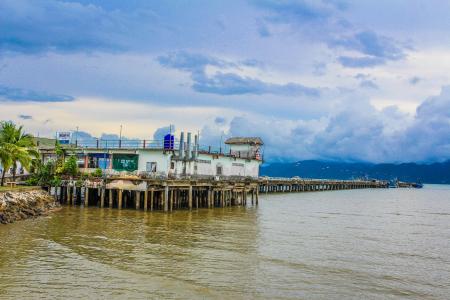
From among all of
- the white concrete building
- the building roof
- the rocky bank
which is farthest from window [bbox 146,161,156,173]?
the building roof

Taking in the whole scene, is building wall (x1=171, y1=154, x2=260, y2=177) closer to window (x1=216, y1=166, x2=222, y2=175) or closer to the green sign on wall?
window (x1=216, y1=166, x2=222, y2=175)

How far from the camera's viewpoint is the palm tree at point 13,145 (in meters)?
43.6

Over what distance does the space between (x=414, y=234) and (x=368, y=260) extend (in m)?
15.2

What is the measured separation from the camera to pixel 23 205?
38.5 metres

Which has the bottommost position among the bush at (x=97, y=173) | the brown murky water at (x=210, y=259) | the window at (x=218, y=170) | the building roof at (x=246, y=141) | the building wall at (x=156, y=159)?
the brown murky water at (x=210, y=259)

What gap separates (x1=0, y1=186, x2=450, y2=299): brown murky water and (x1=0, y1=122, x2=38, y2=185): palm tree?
7.73m

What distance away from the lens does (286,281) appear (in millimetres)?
21359

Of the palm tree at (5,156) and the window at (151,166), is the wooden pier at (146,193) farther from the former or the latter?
the palm tree at (5,156)

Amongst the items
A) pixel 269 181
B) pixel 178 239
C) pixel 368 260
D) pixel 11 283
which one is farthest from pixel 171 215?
pixel 269 181

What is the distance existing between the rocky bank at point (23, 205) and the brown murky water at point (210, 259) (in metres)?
1.56

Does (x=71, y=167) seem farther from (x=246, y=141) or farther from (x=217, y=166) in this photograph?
(x=246, y=141)

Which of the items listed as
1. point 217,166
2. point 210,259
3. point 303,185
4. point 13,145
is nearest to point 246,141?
point 217,166

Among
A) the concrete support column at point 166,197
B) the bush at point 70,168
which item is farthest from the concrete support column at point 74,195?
the concrete support column at point 166,197

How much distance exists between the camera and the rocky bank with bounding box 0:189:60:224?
35.2 m
